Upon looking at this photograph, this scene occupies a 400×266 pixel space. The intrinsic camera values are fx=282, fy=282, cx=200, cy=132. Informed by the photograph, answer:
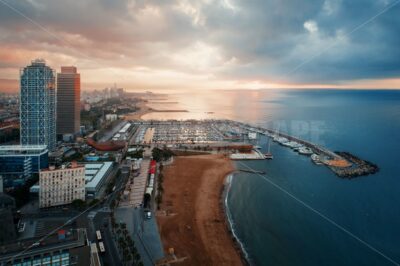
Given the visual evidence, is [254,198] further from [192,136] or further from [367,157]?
[192,136]

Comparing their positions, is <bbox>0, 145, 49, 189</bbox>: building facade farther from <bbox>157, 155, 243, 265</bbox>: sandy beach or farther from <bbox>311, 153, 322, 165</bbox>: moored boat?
<bbox>311, 153, 322, 165</bbox>: moored boat

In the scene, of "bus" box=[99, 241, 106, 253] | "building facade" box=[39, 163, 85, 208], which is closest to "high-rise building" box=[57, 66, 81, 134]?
"building facade" box=[39, 163, 85, 208]

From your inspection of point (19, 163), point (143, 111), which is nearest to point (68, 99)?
point (19, 163)

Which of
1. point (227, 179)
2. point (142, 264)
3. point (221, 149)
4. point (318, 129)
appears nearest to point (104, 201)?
point (142, 264)

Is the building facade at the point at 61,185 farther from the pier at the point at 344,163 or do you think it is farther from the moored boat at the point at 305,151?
the moored boat at the point at 305,151

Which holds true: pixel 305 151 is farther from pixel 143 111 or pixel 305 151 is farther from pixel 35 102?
pixel 143 111
